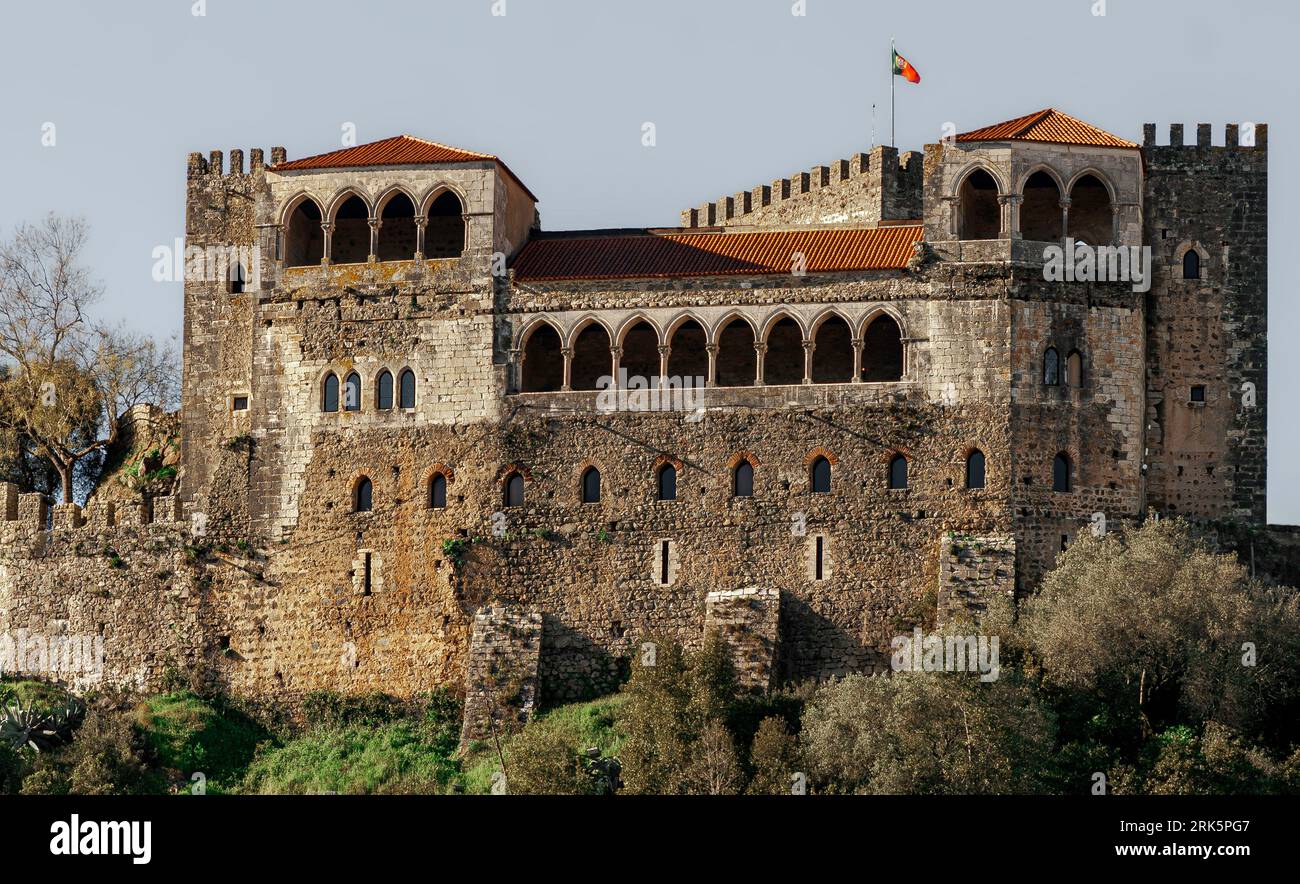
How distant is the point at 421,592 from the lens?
209 feet

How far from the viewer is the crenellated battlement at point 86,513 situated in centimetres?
6700

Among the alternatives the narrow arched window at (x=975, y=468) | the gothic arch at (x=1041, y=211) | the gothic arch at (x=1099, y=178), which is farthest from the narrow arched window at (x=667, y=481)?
the gothic arch at (x=1099, y=178)

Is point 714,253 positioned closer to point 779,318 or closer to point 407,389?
point 779,318

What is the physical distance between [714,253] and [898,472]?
7.08 meters

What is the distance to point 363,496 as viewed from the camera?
64.8m

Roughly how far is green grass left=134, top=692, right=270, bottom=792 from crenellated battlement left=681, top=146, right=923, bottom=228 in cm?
1781

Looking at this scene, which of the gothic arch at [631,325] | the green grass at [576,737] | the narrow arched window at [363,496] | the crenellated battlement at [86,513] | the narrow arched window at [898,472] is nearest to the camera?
the green grass at [576,737]

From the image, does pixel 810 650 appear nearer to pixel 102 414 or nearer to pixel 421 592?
pixel 421 592

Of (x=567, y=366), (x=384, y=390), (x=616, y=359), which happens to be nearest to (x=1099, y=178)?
(x=616, y=359)

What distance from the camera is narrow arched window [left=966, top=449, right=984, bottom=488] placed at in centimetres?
6212

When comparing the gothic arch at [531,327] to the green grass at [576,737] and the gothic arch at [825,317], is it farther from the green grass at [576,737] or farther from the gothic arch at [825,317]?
the green grass at [576,737]

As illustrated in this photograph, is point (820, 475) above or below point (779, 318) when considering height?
below

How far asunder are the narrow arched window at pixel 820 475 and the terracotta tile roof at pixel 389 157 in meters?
10.7

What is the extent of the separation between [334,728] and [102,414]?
1426 centimetres
